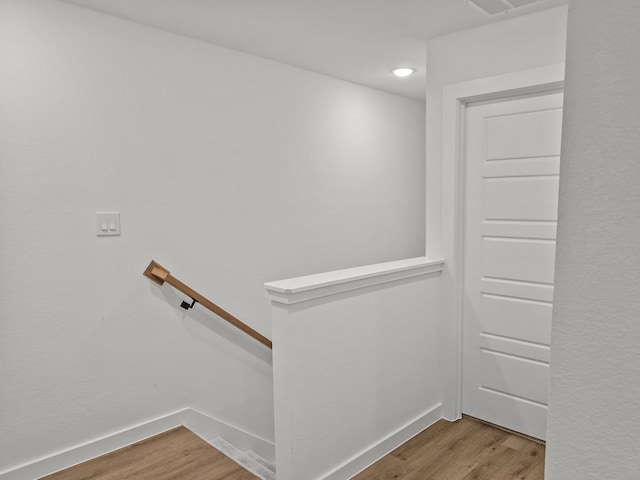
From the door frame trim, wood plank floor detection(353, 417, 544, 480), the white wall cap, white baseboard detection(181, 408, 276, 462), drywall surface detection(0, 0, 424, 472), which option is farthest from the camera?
white baseboard detection(181, 408, 276, 462)

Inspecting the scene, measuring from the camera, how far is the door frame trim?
2670mm

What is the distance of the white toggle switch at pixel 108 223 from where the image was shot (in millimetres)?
2373

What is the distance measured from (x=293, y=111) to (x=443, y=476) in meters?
2.50

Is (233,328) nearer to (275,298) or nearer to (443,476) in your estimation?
(275,298)

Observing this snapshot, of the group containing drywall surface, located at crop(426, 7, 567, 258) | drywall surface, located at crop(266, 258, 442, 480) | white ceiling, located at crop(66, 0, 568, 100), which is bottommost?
drywall surface, located at crop(266, 258, 442, 480)

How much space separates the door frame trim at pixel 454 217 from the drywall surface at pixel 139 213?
3.58ft

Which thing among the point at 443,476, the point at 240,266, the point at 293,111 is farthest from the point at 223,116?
the point at 443,476

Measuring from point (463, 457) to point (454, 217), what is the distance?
4.40 ft

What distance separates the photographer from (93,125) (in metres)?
2.34


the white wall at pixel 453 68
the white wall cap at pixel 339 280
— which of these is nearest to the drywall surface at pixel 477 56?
the white wall at pixel 453 68

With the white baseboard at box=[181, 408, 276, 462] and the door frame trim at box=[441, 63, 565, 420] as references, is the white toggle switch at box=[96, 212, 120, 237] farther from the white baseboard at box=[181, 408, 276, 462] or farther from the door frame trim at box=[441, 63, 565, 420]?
the door frame trim at box=[441, 63, 565, 420]

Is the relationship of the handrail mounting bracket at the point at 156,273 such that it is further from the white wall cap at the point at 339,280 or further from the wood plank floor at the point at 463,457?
the wood plank floor at the point at 463,457

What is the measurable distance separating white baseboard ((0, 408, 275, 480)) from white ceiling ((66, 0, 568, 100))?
2231mm

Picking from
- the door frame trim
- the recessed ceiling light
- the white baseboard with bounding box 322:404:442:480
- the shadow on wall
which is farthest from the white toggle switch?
the recessed ceiling light
